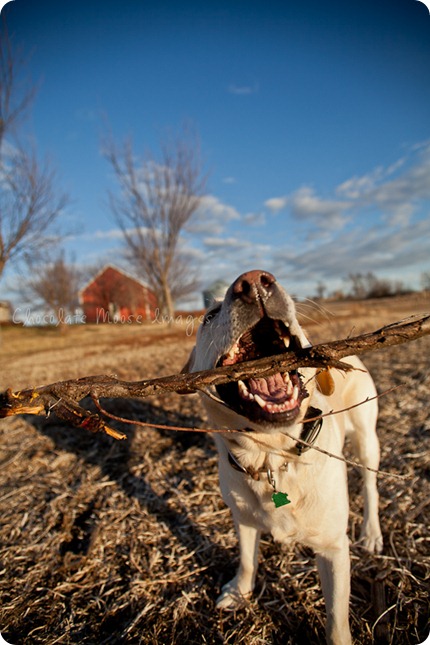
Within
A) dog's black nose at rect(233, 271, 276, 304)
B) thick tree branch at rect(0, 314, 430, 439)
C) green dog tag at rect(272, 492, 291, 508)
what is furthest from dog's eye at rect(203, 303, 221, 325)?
green dog tag at rect(272, 492, 291, 508)

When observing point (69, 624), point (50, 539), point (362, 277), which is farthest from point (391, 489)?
point (362, 277)

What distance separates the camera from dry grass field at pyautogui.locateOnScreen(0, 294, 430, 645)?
208cm

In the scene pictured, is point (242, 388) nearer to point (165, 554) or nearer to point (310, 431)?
point (310, 431)

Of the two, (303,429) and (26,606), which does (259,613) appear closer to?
(303,429)

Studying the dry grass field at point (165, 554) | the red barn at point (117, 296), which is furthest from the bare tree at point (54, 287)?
the dry grass field at point (165, 554)

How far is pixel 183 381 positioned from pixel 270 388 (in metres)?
0.50

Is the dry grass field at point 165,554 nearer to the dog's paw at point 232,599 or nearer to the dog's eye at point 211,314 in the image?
the dog's paw at point 232,599

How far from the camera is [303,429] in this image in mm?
1824

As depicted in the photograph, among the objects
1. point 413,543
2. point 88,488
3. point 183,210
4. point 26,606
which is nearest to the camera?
point 26,606

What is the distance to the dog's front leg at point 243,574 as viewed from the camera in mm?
2211

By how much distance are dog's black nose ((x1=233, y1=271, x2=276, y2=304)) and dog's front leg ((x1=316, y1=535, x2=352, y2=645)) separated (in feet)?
4.59

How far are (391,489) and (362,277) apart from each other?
31.1 m

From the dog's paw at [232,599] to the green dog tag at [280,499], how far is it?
0.93 meters

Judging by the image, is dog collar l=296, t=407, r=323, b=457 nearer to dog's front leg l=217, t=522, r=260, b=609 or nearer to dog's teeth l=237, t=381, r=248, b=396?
dog's teeth l=237, t=381, r=248, b=396
